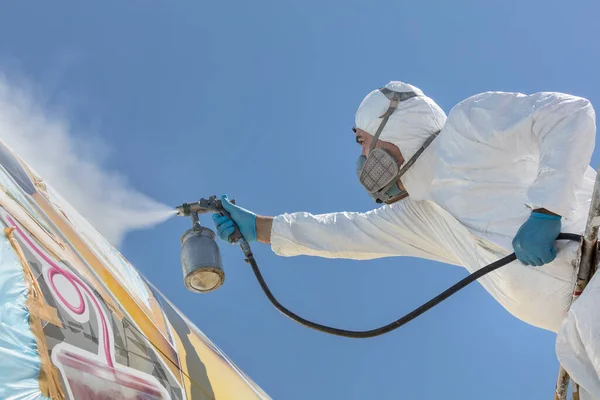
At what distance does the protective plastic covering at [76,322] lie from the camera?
289 cm

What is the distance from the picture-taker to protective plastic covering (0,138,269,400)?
289 cm

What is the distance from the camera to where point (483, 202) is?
4.25 meters

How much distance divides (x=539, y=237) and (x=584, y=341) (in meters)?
0.58

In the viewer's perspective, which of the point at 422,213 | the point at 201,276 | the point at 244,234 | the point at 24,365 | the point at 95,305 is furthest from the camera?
the point at 244,234

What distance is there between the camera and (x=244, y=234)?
5457 mm

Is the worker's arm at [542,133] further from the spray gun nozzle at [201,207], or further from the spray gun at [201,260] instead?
Result: the spray gun nozzle at [201,207]

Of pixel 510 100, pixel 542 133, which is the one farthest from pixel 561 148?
pixel 510 100

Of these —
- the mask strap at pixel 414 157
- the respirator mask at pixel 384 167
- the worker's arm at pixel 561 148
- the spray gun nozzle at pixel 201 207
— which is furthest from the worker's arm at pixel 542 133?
the spray gun nozzle at pixel 201 207

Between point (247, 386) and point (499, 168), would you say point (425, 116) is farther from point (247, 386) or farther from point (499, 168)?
point (247, 386)

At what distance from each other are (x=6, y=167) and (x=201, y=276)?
1363 mm

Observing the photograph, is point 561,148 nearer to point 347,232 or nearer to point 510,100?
point 510,100

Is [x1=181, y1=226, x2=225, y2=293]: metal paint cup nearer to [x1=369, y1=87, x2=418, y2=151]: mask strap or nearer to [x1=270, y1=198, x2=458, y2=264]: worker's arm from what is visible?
[x1=270, y1=198, x2=458, y2=264]: worker's arm

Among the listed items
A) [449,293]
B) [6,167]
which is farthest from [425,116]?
[6,167]

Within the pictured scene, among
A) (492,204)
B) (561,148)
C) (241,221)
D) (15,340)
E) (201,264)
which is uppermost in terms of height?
(241,221)
